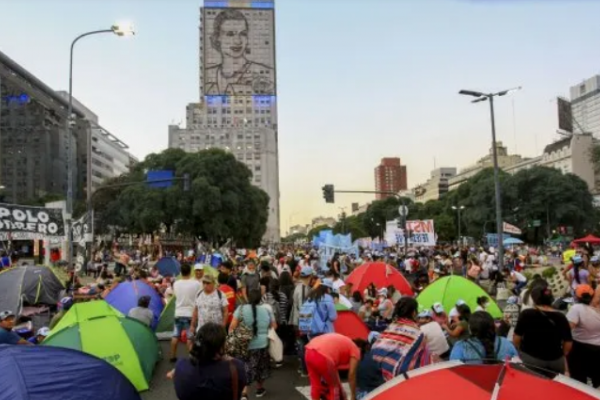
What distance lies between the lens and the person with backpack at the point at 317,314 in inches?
284

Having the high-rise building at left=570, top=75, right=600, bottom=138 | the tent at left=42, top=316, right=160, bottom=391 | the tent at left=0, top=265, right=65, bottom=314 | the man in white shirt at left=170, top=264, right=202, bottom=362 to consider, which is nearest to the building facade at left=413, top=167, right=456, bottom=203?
the high-rise building at left=570, top=75, right=600, bottom=138

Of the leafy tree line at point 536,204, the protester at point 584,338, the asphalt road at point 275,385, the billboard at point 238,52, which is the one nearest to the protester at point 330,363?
the asphalt road at point 275,385

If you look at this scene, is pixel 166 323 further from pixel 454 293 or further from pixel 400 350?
pixel 400 350

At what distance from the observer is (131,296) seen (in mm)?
12016

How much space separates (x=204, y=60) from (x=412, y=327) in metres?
160

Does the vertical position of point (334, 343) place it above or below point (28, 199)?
below

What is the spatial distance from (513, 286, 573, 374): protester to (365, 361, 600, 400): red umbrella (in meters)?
2.09

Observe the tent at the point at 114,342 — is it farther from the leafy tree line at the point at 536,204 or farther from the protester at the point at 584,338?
the leafy tree line at the point at 536,204

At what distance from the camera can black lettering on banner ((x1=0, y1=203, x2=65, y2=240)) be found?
1571cm

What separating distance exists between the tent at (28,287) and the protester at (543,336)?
10768 millimetres

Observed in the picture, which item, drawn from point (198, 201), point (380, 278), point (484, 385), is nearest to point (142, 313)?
point (380, 278)

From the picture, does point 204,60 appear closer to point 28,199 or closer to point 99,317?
point 28,199

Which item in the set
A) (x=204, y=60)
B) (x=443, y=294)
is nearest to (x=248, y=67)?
(x=204, y=60)

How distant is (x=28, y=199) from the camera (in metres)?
82.4
